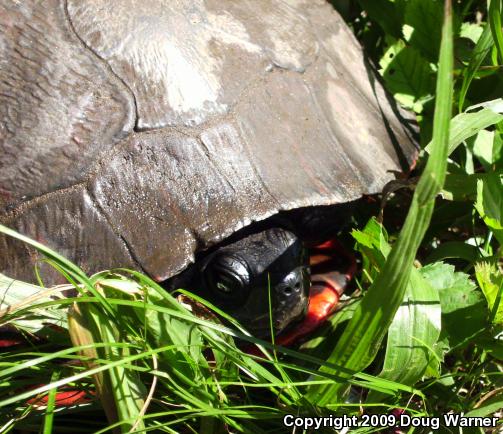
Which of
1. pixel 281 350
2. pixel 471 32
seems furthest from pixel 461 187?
pixel 281 350

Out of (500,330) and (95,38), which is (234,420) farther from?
(95,38)

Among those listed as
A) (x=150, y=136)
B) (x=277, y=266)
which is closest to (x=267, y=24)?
(x=150, y=136)

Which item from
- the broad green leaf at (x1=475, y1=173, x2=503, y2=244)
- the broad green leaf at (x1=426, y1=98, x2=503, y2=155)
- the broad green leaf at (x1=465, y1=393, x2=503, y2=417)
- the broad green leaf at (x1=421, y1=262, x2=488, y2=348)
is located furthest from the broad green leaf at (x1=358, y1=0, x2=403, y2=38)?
the broad green leaf at (x1=465, y1=393, x2=503, y2=417)

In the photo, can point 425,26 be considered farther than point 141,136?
Yes

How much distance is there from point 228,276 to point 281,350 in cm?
30

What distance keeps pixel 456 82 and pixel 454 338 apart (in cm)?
93

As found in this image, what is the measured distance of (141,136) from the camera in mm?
1394

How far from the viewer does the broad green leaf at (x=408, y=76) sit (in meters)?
1.96

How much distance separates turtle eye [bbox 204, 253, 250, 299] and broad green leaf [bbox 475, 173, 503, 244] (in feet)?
A: 1.84

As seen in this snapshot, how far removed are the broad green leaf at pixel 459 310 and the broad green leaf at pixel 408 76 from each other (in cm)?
70

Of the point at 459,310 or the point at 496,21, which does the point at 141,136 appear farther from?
the point at 496,21

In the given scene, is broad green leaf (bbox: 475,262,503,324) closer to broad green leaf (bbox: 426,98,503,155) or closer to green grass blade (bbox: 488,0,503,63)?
broad green leaf (bbox: 426,98,503,155)

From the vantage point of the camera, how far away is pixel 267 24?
1.67 metres

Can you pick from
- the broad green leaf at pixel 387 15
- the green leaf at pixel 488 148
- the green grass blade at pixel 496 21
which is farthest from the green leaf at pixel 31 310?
the broad green leaf at pixel 387 15
